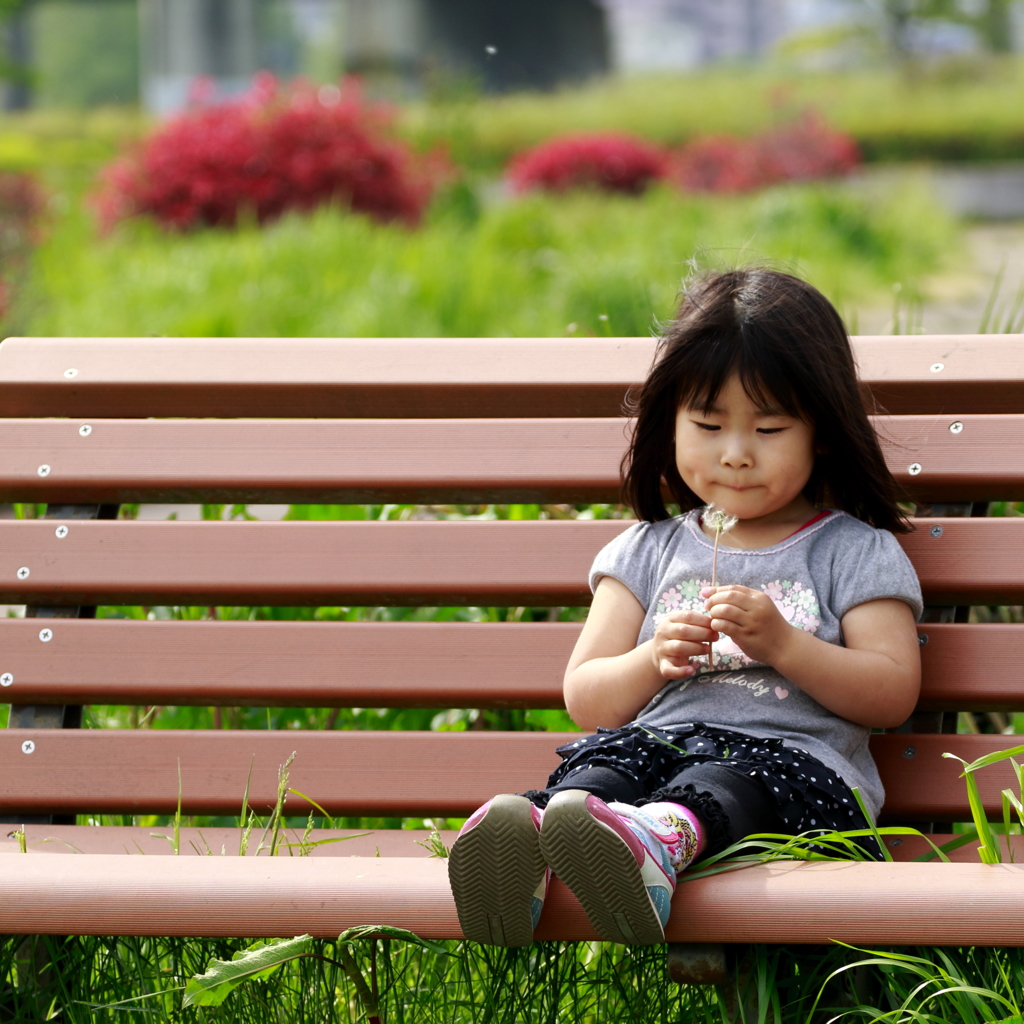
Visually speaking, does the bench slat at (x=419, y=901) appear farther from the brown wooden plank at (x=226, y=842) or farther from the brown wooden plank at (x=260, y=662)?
the brown wooden plank at (x=260, y=662)

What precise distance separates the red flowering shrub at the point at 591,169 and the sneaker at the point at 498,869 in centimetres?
1471

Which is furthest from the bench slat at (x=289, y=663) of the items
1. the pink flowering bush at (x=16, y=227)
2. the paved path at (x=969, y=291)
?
the pink flowering bush at (x=16, y=227)

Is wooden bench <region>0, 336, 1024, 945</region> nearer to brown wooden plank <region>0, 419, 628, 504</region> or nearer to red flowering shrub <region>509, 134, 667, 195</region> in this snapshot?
brown wooden plank <region>0, 419, 628, 504</region>

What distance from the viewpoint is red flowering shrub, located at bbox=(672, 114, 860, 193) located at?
15914 mm

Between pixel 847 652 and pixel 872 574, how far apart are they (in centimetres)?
13

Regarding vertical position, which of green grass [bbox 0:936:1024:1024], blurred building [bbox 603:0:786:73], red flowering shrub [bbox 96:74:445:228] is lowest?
green grass [bbox 0:936:1024:1024]

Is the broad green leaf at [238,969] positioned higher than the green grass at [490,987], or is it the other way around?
the broad green leaf at [238,969]

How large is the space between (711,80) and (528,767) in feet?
84.8

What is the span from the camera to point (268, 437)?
2.16 m

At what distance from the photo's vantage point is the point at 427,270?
6.99 metres

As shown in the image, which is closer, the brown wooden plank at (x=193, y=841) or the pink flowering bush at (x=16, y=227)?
the brown wooden plank at (x=193, y=841)

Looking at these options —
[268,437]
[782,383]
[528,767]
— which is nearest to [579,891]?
[528,767]

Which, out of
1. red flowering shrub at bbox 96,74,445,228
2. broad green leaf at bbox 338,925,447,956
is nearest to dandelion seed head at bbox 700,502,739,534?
broad green leaf at bbox 338,925,447,956

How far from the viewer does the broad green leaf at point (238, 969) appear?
144cm
